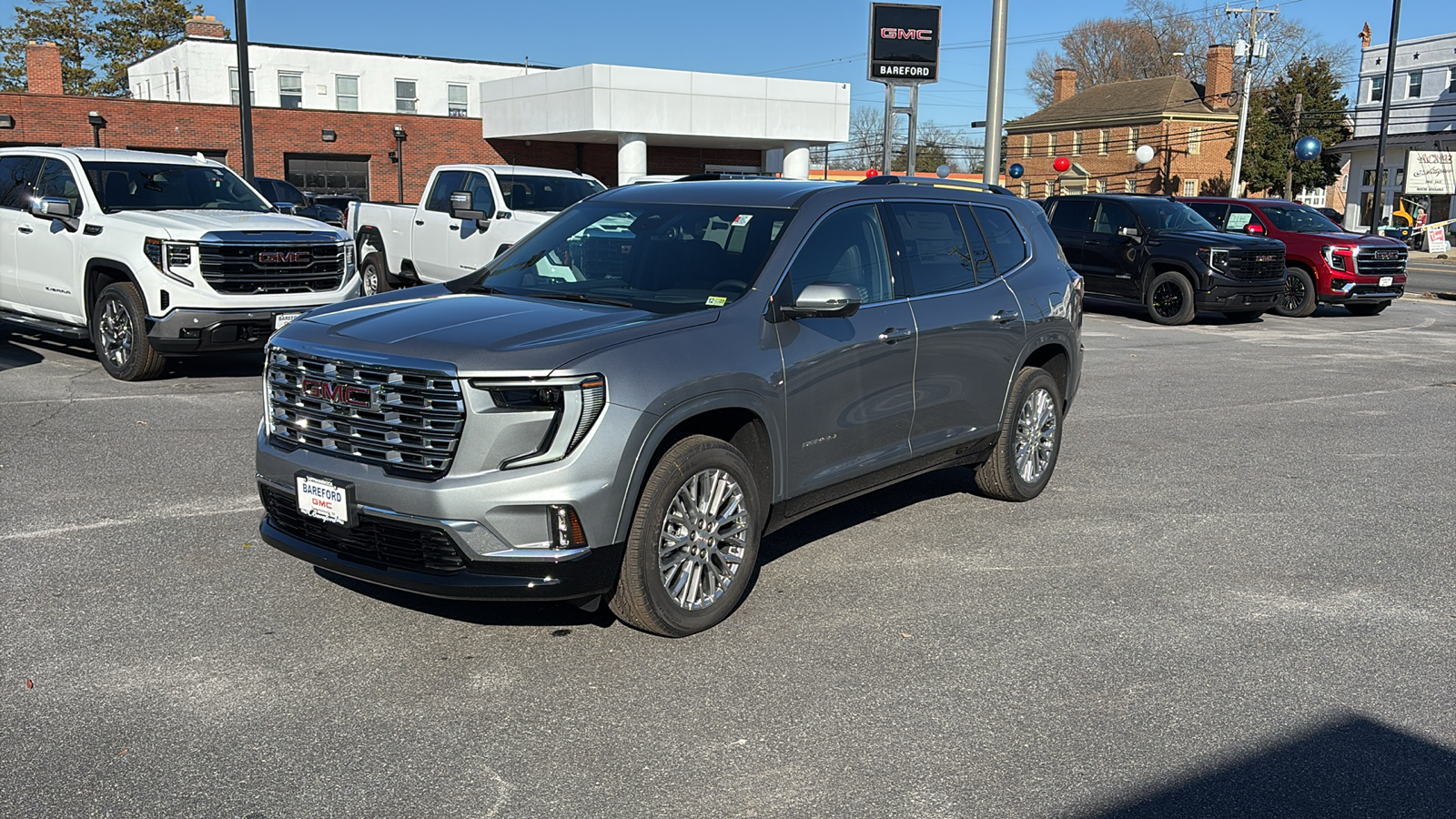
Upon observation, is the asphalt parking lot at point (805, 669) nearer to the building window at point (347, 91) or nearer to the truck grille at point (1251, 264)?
the truck grille at point (1251, 264)

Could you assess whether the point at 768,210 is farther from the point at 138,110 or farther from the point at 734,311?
the point at 138,110

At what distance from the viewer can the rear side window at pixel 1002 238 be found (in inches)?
279

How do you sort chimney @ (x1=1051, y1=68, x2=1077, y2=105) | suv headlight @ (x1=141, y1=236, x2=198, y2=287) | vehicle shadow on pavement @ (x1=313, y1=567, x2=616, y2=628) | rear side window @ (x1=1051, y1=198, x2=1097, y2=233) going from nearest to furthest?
vehicle shadow on pavement @ (x1=313, y1=567, x2=616, y2=628)
suv headlight @ (x1=141, y1=236, x2=198, y2=287)
rear side window @ (x1=1051, y1=198, x2=1097, y2=233)
chimney @ (x1=1051, y1=68, x2=1077, y2=105)

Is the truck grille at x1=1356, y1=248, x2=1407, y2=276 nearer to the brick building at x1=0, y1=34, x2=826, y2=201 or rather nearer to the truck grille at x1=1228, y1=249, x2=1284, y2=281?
the truck grille at x1=1228, y1=249, x2=1284, y2=281

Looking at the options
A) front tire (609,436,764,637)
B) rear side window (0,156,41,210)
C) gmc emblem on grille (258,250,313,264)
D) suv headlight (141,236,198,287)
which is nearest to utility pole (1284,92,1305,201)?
gmc emblem on grille (258,250,313,264)

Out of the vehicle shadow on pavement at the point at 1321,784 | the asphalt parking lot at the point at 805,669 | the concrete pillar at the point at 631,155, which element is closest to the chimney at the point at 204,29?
the concrete pillar at the point at 631,155

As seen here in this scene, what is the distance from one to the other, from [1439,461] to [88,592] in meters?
8.67

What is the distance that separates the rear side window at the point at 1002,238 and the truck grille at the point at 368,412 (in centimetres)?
370

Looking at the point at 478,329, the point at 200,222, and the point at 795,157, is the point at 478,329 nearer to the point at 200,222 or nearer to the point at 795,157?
the point at 200,222

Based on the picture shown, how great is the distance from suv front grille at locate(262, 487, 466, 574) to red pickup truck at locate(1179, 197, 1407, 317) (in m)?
18.4

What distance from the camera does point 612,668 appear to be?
470cm

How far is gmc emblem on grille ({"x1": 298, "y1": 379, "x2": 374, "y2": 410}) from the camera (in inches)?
184

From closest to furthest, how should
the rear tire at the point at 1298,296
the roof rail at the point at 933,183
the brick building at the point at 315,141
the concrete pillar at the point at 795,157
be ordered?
the roof rail at the point at 933,183
the rear tire at the point at 1298,296
the brick building at the point at 315,141
the concrete pillar at the point at 795,157

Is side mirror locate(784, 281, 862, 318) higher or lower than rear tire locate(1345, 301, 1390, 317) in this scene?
higher
